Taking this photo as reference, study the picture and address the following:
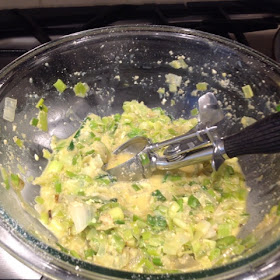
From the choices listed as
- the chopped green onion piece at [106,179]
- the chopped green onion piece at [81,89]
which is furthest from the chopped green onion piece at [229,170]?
the chopped green onion piece at [81,89]

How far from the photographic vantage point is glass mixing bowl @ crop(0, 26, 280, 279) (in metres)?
1.20

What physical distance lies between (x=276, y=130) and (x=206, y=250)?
0.38 metres

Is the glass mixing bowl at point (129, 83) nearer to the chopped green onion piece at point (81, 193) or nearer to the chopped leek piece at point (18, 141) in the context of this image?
the chopped leek piece at point (18, 141)

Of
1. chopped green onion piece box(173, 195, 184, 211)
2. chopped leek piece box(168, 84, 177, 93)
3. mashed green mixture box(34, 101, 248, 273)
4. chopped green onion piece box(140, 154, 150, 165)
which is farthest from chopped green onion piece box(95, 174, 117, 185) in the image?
chopped leek piece box(168, 84, 177, 93)

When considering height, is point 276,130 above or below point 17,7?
below

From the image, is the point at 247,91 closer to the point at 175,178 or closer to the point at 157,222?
the point at 175,178

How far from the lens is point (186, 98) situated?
4.81ft

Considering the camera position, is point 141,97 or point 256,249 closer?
point 256,249

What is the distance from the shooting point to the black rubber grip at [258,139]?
3.07ft

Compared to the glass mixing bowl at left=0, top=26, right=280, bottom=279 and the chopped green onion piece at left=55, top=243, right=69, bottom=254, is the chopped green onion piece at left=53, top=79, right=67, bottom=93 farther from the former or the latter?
the chopped green onion piece at left=55, top=243, right=69, bottom=254

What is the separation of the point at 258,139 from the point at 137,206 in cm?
44

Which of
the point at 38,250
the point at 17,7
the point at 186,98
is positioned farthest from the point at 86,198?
the point at 17,7

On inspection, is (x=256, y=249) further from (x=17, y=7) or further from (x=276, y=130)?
(x=17, y=7)

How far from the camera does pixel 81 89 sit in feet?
4.62
